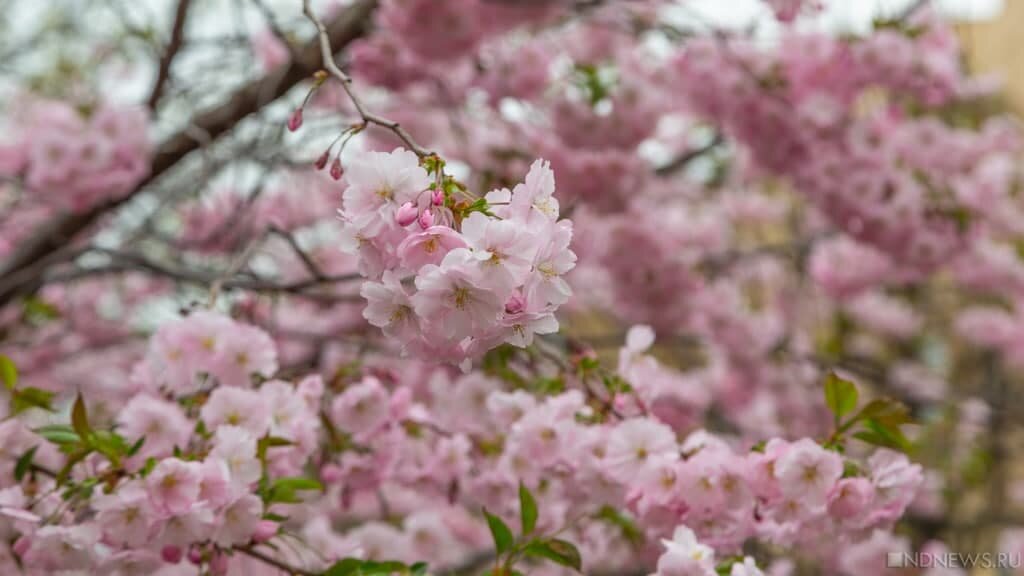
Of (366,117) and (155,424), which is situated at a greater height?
(366,117)

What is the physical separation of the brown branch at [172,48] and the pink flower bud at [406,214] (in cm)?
140

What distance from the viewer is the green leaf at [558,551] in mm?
1146

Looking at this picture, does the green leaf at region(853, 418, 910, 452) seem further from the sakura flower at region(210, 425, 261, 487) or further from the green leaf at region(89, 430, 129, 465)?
the green leaf at region(89, 430, 129, 465)

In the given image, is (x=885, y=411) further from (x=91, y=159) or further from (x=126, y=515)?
(x=91, y=159)

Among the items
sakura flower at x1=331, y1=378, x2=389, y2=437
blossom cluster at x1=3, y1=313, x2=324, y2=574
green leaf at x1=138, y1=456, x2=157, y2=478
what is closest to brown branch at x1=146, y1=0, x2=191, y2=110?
blossom cluster at x1=3, y1=313, x2=324, y2=574

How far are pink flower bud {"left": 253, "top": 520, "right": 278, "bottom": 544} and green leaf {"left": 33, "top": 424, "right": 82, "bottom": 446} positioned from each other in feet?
0.89

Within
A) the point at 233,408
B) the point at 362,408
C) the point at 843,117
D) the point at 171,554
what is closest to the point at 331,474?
the point at 362,408

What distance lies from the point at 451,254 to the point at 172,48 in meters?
1.55

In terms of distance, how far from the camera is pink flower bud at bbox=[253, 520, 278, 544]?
3.66 ft

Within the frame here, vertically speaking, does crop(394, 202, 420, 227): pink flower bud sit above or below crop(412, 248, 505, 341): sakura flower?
above

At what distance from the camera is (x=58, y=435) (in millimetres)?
1186

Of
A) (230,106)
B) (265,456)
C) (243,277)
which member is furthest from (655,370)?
(230,106)

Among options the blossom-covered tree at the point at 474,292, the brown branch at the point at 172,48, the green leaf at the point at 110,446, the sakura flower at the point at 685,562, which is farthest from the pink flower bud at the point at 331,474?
the brown branch at the point at 172,48

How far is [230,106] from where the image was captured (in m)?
→ 2.28
